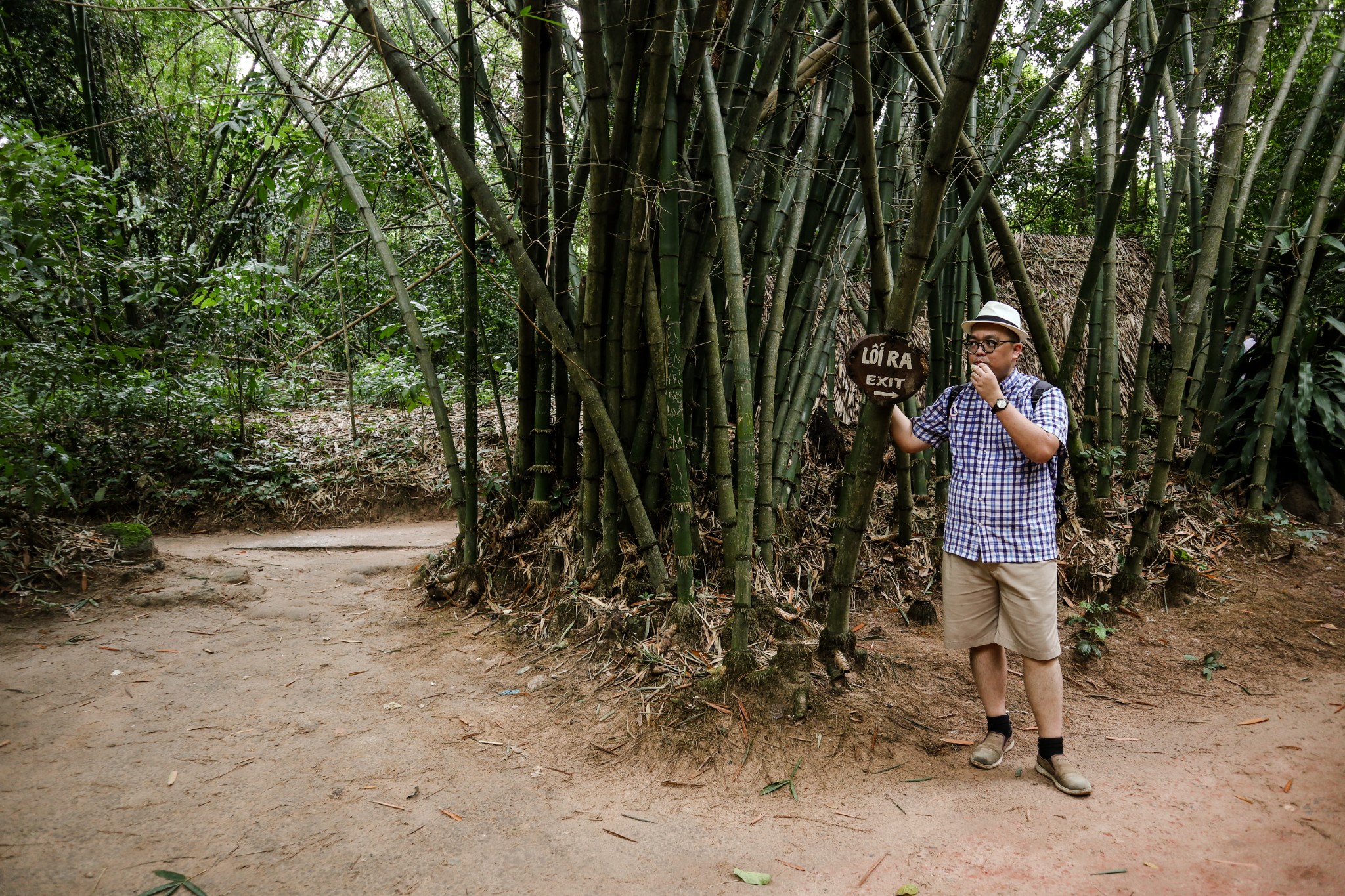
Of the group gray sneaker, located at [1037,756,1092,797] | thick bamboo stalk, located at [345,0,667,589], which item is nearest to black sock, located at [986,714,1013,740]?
gray sneaker, located at [1037,756,1092,797]

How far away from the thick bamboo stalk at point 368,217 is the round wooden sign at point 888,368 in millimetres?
2180

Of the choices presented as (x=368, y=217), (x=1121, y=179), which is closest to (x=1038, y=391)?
(x=1121, y=179)

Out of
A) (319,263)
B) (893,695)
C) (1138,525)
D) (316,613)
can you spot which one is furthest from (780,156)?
(319,263)

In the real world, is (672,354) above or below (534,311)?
below

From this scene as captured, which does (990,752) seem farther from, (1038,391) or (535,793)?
(535,793)

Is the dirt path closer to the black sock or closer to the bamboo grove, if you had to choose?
the black sock

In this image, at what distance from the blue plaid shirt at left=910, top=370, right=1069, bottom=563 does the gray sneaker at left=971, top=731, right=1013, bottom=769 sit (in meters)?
0.54

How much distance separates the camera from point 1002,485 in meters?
2.05

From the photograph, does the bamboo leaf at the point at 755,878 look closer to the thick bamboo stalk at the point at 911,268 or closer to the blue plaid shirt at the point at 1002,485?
the thick bamboo stalk at the point at 911,268

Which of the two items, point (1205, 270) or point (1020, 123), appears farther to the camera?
point (1205, 270)

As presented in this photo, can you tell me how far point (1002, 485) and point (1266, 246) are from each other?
3192mm

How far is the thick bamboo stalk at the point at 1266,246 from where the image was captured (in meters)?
3.51

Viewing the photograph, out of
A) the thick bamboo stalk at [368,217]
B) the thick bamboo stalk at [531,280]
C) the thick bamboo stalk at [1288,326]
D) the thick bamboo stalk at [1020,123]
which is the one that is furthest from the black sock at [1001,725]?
the thick bamboo stalk at [1288,326]

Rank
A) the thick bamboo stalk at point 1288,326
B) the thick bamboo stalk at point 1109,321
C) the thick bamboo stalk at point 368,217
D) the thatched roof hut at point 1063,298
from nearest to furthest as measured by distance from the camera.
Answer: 1. the thick bamboo stalk at point 368,217
2. the thick bamboo stalk at point 1109,321
3. the thick bamboo stalk at point 1288,326
4. the thatched roof hut at point 1063,298
